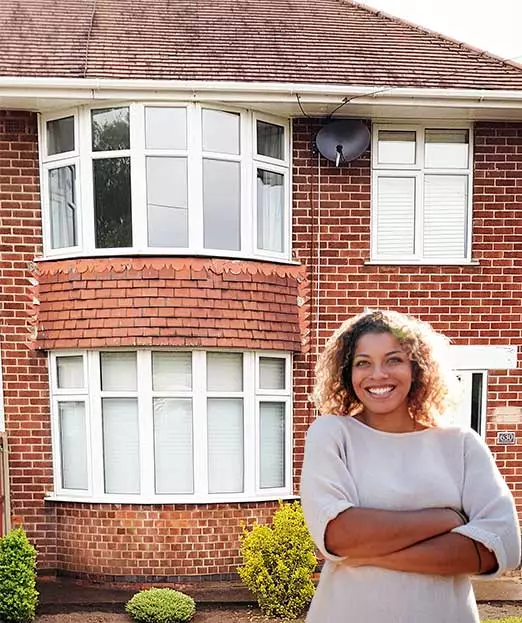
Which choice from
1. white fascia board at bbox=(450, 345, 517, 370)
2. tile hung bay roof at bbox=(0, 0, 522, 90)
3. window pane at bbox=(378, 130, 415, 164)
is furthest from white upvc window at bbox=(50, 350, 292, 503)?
tile hung bay roof at bbox=(0, 0, 522, 90)

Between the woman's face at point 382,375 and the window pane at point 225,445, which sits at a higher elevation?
the woman's face at point 382,375

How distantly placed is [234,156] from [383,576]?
15.4 feet

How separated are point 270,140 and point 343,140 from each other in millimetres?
780

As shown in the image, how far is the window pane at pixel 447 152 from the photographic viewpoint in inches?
233

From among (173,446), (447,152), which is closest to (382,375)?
(173,446)

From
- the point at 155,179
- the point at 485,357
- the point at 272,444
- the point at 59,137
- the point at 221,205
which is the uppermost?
the point at 59,137

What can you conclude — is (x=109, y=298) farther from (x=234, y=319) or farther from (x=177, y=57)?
(x=177, y=57)

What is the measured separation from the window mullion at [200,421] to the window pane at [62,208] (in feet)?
6.00

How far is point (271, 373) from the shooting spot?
5812 millimetres

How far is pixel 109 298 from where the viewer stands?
17.5ft

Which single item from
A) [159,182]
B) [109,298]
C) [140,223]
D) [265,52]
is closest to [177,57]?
[265,52]

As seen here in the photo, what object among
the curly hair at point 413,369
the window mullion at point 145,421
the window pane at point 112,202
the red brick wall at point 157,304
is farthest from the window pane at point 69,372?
the curly hair at point 413,369

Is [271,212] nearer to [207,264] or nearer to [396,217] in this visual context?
[207,264]

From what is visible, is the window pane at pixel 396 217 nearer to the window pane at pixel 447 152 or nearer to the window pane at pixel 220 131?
the window pane at pixel 447 152
